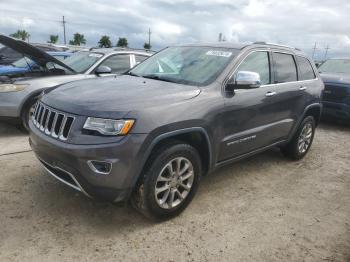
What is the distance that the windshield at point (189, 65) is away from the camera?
3758 millimetres

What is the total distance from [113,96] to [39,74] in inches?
152

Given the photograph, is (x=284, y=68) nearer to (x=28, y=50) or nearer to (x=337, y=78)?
(x=28, y=50)

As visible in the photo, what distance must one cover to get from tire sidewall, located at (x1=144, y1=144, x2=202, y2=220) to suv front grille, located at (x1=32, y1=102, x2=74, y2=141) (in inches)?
31.7

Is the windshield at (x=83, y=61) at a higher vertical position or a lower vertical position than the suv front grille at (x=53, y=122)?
higher

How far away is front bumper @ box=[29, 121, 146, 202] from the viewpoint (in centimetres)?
279

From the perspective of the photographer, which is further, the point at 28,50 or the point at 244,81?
the point at 28,50

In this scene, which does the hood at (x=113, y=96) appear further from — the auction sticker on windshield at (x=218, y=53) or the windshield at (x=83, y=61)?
the windshield at (x=83, y=61)

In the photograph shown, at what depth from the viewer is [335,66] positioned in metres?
9.53

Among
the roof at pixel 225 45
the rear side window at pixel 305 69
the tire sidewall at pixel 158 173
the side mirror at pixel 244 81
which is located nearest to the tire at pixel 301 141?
the rear side window at pixel 305 69

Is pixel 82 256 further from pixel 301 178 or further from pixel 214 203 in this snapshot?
pixel 301 178

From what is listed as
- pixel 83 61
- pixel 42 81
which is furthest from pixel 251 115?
pixel 83 61

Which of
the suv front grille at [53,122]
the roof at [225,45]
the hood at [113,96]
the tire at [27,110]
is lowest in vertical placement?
the tire at [27,110]

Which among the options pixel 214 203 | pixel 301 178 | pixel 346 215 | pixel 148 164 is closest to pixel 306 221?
pixel 346 215

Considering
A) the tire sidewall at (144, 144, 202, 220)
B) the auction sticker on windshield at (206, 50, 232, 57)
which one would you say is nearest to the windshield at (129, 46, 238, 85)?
the auction sticker on windshield at (206, 50, 232, 57)
